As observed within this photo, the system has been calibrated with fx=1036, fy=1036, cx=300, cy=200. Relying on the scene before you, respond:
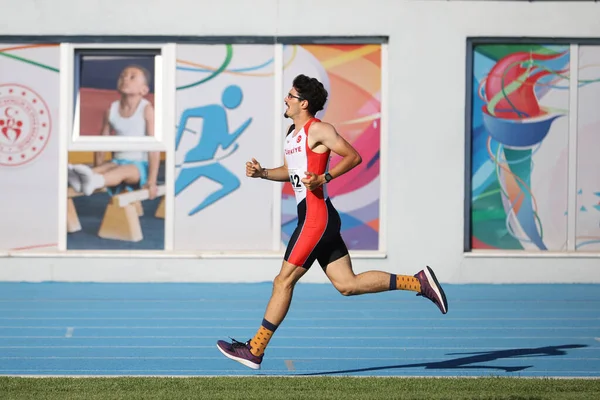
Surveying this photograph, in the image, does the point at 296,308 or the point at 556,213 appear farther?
the point at 556,213

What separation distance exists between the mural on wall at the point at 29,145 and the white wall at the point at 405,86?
1.07ft

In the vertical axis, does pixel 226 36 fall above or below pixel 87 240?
above

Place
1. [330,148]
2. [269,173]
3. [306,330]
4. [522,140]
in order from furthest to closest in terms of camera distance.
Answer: [522,140] → [306,330] → [269,173] → [330,148]

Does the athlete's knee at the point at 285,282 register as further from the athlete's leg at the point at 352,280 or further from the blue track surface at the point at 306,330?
the blue track surface at the point at 306,330

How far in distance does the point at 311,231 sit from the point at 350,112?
7091 millimetres

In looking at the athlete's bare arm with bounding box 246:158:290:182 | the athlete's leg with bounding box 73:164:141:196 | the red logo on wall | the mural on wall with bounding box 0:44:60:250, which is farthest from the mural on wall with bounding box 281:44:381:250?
the athlete's bare arm with bounding box 246:158:290:182

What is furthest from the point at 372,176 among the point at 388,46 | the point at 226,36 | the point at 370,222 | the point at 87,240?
the point at 87,240

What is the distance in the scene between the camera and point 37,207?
1431 cm

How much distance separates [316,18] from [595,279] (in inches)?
208

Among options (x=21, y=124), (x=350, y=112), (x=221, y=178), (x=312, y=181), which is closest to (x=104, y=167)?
(x=21, y=124)

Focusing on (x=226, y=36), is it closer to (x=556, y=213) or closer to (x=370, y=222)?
(x=370, y=222)

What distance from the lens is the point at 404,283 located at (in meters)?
7.64

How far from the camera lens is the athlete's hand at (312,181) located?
713 cm

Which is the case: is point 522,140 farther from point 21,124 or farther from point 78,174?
point 21,124
